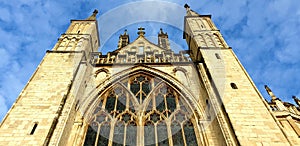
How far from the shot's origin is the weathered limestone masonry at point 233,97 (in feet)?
21.2

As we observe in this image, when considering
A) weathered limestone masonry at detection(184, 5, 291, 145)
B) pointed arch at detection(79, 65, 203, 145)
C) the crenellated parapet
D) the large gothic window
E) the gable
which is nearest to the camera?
weathered limestone masonry at detection(184, 5, 291, 145)

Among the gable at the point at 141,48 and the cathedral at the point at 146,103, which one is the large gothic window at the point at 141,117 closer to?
the cathedral at the point at 146,103

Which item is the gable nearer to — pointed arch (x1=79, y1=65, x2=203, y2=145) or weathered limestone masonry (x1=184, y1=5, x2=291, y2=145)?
weathered limestone masonry (x1=184, y1=5, x2=291, y2=145)

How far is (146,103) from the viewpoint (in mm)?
9117

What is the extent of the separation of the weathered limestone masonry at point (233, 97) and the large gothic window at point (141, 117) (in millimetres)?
1343

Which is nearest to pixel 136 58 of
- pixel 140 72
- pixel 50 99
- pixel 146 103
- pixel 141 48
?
pixel 140 72

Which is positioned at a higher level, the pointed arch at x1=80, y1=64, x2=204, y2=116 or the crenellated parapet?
the crenellated parapet

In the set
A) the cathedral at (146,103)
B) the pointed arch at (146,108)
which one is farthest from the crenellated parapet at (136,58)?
the pointed arch at (146,108)

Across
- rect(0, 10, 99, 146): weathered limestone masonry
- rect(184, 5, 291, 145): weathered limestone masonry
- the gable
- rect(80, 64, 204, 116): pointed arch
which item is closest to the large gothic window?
rect(80, 64, 204, 116): pointed arch

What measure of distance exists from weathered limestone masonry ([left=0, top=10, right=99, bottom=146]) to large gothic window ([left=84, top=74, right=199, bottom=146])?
1.04 m

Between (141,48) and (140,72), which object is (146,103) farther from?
(141,48)

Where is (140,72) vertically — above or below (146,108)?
above

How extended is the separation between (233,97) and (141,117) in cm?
299

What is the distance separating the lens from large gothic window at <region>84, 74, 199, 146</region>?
7.80 metres
